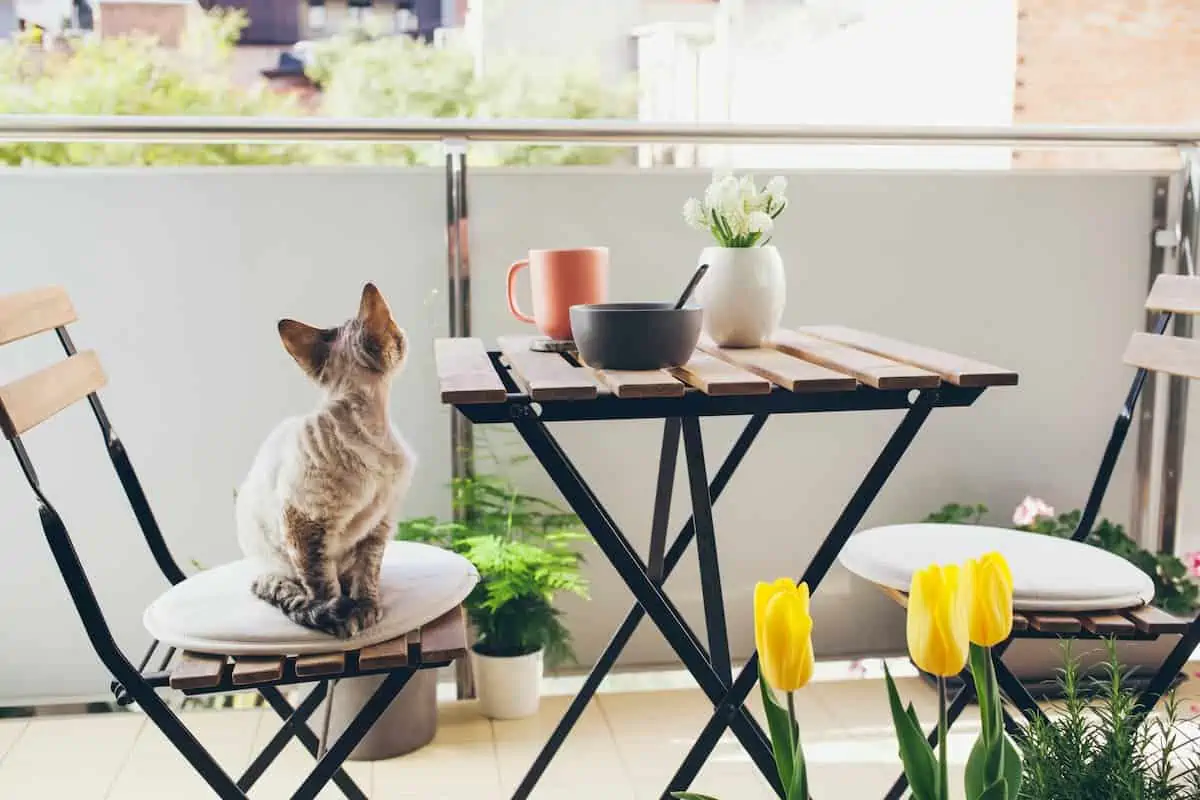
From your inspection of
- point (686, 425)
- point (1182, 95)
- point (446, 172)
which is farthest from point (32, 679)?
point (1182, 95)

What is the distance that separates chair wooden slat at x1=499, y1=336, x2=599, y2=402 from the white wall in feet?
2.54

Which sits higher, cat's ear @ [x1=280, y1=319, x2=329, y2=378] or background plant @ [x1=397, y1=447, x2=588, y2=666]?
cat's ear @ [x1=280, y1=319, x2=329, y2=378]

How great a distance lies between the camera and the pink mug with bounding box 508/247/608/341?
1.76 metres

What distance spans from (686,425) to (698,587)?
46.0 inches

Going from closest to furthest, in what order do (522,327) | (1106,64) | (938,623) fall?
(938,623) < (522,327) < (1106,64)

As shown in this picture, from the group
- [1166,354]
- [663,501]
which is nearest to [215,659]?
Result: [663,501]

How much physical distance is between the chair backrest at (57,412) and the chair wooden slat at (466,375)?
1.58ft

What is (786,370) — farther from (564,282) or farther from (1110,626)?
(1110,626)

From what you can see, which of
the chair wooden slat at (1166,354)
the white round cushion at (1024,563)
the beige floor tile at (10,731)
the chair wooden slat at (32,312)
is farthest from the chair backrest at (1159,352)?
the beige floor tile at (10,731)

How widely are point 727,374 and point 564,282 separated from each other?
0.40 m

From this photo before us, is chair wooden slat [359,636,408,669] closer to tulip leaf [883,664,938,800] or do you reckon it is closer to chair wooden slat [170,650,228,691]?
chair wooden slat [170,650,228,691]

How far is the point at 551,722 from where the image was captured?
2.48 meters

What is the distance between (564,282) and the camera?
177 centimetres

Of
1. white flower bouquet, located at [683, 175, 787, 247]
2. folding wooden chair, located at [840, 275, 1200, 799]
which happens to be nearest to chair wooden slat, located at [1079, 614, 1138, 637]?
folding wooden chair, located at [840, 275, 1200, 799]
